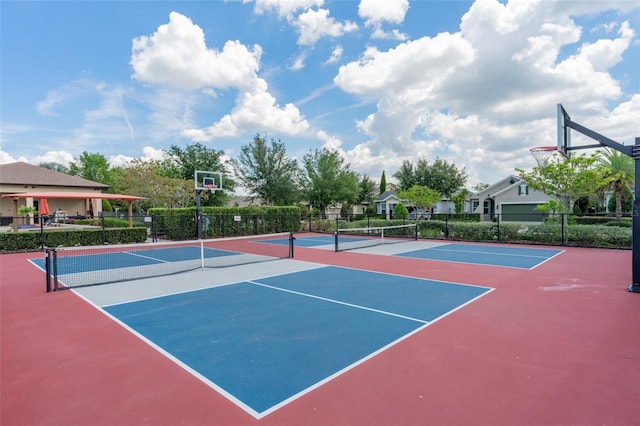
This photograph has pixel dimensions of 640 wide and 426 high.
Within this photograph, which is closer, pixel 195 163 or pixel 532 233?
pixel 532 233

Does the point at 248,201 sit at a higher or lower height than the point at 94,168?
lower

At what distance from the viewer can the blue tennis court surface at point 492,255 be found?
11.4m

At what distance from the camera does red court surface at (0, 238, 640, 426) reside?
9.66 ft

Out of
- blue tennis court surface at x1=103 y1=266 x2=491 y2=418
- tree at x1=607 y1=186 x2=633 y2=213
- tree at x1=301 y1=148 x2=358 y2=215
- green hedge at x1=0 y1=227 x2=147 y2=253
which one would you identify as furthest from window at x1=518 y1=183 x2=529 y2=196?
green hedge at x1=0 y1=227 x2=147 y2=253

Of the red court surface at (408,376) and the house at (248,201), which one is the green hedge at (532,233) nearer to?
the red court surface at (408,376)

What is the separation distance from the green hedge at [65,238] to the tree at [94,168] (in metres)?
43.8

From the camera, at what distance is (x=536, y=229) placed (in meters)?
16.9

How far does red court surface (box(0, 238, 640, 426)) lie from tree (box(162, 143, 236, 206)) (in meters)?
33.3

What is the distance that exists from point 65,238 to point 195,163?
22485 millimetres

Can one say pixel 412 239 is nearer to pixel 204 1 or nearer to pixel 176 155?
pixel 204 1

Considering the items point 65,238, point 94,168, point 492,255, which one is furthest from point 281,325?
point 94,168

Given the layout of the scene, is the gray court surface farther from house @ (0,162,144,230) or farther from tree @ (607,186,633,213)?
tree @ (607,186,633,213)

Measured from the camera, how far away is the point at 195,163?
38250 mm

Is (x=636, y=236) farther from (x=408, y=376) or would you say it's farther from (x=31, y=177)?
(x=31, y=177)
